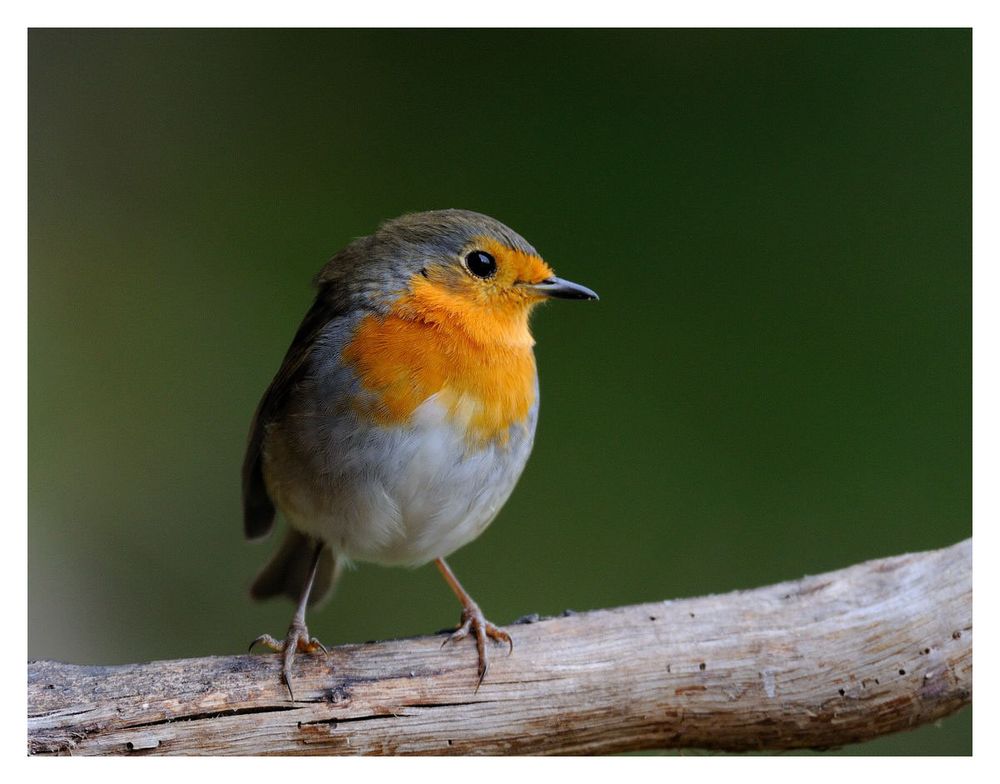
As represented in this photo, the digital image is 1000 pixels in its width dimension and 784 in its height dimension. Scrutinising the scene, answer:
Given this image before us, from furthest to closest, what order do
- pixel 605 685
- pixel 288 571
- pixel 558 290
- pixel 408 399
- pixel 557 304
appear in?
pixel 557 304 < pixel 288 571 < pixel 558 290 < pixel 605 685 < pixel 408 399

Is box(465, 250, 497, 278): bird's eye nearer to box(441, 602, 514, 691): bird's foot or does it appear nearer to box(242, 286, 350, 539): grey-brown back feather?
box(242, 286, 350, 539): grey-brown back feather

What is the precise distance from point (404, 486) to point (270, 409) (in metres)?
0.47

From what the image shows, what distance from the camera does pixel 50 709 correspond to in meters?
2.41

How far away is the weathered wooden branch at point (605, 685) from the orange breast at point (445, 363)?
0.59m

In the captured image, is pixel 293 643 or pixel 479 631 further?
pixel 479 631

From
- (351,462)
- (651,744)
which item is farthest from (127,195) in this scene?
(651,744)

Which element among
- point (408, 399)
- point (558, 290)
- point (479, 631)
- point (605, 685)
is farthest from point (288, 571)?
point (558, 290)

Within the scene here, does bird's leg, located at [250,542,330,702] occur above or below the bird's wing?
below

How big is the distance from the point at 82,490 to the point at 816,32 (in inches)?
99.8

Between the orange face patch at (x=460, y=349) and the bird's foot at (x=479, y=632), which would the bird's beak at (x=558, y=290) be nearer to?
the orange face patch at (x=460, y=349)

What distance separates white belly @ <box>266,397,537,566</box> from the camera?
2531mm

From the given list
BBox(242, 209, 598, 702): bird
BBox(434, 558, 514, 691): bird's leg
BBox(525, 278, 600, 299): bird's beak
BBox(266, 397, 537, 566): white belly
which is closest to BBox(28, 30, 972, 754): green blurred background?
BBox(525, 278, 600, 299): bird's beak

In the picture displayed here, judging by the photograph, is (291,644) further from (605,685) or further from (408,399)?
(605,685)

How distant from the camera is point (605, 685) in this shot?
267 centimetres
